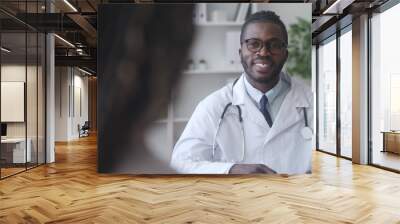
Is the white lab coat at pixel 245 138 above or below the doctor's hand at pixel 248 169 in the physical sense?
above

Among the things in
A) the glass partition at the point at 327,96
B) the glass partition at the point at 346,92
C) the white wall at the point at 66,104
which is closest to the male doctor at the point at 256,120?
the glass partition at the point at 346,92

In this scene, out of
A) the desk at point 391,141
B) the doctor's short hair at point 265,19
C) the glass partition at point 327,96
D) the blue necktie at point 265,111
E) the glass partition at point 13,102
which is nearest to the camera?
the blue necktie at point 265,111

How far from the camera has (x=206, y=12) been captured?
6.51 meters

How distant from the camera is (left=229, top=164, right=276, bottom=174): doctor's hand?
6.40 m

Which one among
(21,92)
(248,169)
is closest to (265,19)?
(248,169)

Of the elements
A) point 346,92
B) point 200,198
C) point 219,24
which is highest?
point 219,24

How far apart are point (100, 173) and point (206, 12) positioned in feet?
10.6

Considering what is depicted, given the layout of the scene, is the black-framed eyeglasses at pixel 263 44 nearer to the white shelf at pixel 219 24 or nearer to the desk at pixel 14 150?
the white shelf at pixel 219 24

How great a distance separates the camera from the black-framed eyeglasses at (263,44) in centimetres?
639

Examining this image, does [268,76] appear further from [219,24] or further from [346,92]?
[346,92]

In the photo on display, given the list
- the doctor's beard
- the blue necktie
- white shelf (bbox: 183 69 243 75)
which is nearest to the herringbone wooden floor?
the blue necktie

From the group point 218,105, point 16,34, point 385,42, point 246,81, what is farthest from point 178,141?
point 385,42

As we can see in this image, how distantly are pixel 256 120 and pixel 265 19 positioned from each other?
1.66m

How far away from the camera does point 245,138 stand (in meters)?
6.34
